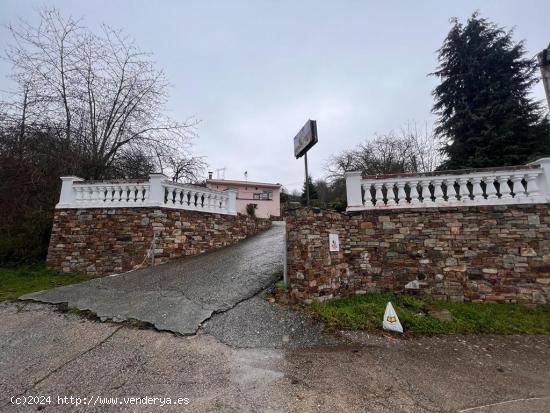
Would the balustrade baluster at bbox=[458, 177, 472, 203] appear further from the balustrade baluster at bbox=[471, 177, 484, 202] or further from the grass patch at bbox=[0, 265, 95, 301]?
the grass patch at bbox=[0, 265, 95, 301]

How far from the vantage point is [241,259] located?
6340mm

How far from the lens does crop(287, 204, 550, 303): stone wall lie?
4684mm

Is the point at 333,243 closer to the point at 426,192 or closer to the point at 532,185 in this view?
the point at 426,192

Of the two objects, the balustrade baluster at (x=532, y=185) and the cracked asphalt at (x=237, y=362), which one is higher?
the balustrade baluster at (x=532, y=185)

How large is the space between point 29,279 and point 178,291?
169 inches

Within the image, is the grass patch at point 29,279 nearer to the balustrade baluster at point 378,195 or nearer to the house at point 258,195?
the balustrade baluster at point 378,195

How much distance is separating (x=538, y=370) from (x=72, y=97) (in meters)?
12.8

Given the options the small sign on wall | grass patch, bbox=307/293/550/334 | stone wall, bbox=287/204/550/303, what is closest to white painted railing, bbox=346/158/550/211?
stone wall, bbox=287/204/550/303

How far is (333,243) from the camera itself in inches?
194

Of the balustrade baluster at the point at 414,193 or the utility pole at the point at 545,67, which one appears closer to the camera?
the balustrade baluster at the point at 414,193

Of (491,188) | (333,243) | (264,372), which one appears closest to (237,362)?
(264,372)

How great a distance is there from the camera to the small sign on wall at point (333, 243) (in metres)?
4.88

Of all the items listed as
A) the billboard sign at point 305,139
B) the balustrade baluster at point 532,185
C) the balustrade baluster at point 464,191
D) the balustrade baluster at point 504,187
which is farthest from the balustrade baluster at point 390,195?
the balustrade baluster at point 532,185

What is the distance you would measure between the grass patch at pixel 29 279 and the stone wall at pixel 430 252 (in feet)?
17.6
